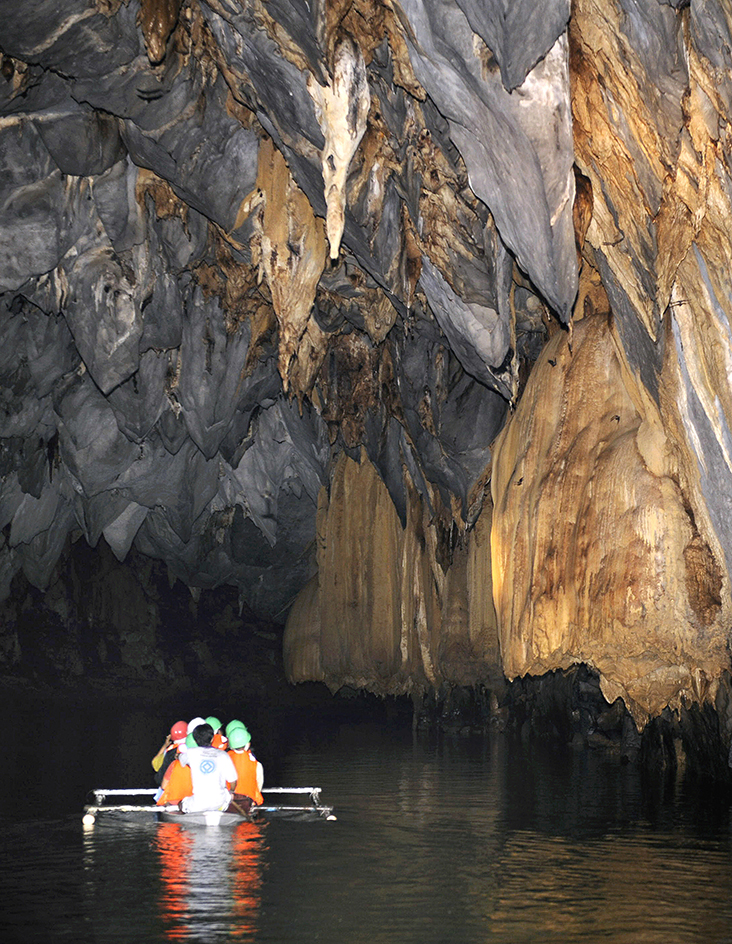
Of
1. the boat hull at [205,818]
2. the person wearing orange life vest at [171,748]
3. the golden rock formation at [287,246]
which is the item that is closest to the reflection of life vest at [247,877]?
the boat hull at [205,818]

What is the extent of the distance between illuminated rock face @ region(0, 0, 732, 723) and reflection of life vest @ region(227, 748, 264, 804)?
4.31 meters

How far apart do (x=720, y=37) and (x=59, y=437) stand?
66.7 feet

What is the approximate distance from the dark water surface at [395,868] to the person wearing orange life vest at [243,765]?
0.37m

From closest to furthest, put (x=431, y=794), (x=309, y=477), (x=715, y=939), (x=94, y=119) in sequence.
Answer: (x=715, y=939), (x=431, y=794), (x=94, y=119), (x=309, y=477)

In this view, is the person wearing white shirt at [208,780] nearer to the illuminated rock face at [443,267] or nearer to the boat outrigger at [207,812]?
the boat outrigger at [207,812]

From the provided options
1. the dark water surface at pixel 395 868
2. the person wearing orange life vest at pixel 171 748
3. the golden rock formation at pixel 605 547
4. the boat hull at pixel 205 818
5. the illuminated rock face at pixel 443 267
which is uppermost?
the illuminated rock face at pixel 443 267

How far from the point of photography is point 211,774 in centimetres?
1021

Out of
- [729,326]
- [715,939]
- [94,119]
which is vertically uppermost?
[94,119]

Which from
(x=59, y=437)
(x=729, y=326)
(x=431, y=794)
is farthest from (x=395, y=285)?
(x=59, y=437)

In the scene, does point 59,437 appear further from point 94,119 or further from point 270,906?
point 270,906

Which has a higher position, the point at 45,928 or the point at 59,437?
the point at 59,437

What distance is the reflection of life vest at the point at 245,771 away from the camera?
10680 mm

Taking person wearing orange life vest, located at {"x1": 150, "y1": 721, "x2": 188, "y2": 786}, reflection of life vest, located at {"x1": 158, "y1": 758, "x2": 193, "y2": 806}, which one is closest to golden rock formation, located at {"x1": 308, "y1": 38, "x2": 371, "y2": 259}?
person wearing orange life vest, located at {"x1": 150, "y1": 721, "x2": 188, "y2": 786}

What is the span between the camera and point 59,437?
25812mm
